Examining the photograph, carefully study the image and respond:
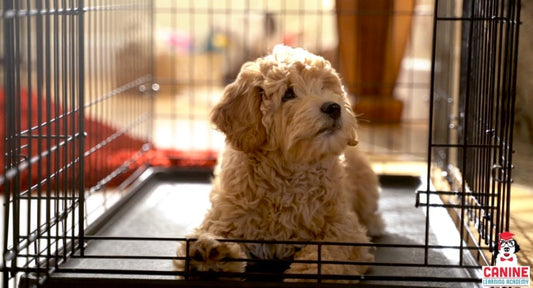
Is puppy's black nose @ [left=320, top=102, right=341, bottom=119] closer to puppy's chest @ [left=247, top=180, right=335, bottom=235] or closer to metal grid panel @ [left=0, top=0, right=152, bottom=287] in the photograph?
puppy's chest @ [left=247, top=180, right=335, bottom=235]

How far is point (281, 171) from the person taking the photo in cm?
266

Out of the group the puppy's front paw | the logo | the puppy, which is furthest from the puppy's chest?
the logo

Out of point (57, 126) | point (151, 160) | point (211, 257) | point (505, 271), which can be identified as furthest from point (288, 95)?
point (151, 160)

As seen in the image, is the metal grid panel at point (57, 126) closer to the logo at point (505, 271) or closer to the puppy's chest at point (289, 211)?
the puppy's chest at point (289, 211)

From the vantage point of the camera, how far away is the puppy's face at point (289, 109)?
8.12 ft

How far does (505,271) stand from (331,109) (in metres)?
0.69

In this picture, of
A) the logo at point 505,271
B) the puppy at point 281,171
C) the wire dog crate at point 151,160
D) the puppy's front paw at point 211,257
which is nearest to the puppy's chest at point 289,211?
the puppy at point 281,171

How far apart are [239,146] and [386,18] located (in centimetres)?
349

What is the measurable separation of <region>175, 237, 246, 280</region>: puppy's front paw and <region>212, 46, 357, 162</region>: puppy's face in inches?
14.0

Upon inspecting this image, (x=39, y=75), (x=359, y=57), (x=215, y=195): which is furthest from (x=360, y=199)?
(x=359, y=57)

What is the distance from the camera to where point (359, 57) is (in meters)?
5.97

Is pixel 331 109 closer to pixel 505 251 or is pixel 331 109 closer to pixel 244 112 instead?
pixel 244 112

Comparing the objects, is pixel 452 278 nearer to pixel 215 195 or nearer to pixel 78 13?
pixel 215 195

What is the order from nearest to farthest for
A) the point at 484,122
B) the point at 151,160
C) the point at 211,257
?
the point at 211,257 → the point at 484,122 → the point at 151,160
